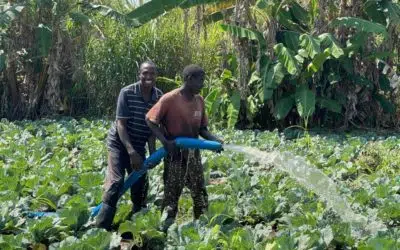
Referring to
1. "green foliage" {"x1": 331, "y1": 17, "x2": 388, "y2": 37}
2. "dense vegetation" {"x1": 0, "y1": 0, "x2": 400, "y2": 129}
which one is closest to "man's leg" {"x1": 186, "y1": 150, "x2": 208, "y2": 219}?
"dense vegetation" {"x1": 0, "y1": 0, "x2": 400, "y2": 129}

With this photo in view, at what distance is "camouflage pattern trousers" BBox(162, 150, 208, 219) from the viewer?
18.5 feet

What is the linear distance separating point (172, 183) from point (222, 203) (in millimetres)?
577

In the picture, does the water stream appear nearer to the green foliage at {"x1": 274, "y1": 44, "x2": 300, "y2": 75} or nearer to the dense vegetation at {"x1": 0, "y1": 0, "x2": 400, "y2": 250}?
the dense vegetation at {"x1": 0, "y1": 0, "x2": 400, "y2": 250}

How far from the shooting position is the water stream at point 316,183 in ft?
18.4

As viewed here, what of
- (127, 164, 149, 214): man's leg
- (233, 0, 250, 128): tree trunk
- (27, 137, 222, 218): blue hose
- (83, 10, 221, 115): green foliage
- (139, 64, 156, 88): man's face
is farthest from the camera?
(83, 10, 221, 115): green foliage

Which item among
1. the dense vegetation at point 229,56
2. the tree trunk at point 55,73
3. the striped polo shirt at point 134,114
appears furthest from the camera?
the tree trunk at point 55,73

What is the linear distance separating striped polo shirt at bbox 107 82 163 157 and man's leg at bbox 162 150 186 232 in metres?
0.31

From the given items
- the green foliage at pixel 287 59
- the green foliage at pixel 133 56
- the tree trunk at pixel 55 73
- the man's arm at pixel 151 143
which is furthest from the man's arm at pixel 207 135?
the tree trunk at pixel 55 73

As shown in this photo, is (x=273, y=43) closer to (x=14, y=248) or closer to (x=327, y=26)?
(x=327, y=26)

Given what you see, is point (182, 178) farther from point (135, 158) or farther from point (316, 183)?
point (316, 183)

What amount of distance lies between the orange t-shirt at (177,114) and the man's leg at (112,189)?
51 cm

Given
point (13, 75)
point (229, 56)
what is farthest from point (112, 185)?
point (13, 75)

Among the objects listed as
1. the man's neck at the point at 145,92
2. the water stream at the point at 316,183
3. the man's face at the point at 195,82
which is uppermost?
the man's face at the point at 195,82

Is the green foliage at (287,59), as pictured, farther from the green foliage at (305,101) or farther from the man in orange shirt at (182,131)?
the man in orange shirt at (182,131)
